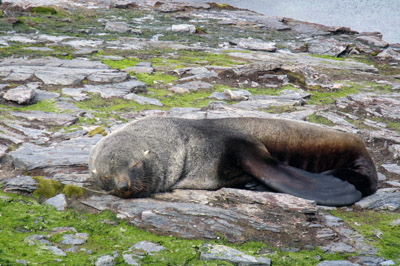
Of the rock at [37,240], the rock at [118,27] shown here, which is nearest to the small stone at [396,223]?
the rock at [37,240]

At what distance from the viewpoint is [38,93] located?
9188 millimetres

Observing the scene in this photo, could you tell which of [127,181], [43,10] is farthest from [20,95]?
[43,10]

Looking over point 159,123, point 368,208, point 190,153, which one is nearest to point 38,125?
point 159,123

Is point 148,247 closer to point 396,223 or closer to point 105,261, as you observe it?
point 105,261

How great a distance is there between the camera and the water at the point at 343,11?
29383 mm

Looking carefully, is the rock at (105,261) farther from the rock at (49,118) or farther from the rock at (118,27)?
the rock at (118,27)

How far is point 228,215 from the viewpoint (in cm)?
462

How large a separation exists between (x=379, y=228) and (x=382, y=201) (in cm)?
76

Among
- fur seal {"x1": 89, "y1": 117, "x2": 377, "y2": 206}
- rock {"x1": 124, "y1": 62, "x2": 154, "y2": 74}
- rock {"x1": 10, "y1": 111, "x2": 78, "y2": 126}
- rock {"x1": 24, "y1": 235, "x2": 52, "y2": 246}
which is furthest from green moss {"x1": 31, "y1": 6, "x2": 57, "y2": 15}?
rock {"x1": 24, "y1": 235, "x2": 52, "y2": 246}

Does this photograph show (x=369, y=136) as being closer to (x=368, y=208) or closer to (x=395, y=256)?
(x=368, y=208)

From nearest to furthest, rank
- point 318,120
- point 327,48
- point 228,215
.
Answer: point 228,215 → point 318,120 → point 327,48

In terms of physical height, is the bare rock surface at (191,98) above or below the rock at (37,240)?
above

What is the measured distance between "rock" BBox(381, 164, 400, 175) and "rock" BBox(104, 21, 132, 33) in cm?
1299

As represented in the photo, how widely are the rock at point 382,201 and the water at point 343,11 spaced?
2277 centimetres
